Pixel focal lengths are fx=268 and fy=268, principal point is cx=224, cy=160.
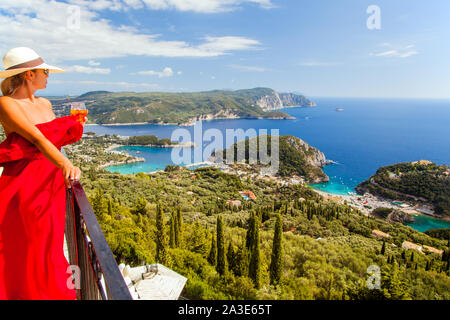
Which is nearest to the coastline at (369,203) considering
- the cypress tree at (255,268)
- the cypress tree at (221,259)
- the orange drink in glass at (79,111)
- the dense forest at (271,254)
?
the dense forest at (271,254)

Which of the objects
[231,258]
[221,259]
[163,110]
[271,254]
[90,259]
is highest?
[163,110]

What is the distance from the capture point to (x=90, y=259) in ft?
3.13

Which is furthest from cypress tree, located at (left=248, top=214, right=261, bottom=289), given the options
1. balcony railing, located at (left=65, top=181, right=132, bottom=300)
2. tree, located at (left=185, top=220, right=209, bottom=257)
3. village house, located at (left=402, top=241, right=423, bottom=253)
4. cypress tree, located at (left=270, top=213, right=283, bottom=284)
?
village house, located at (left=402, top=241, right=423, bottom=253)

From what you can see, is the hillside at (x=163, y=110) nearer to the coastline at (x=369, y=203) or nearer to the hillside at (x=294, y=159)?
the hillside at (x=294, y=159)

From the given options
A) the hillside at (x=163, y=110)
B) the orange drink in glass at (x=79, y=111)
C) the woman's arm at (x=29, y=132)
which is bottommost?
the woman's arm at (x=29, y=132)

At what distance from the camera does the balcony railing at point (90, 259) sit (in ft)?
2.21

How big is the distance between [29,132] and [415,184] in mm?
54218

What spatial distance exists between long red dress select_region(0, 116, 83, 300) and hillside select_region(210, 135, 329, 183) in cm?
5565

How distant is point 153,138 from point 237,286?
246ft

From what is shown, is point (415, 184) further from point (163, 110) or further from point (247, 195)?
point (163, 110)

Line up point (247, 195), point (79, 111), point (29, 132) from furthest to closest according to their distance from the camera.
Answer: point (247, 195), point (79, 111), point (29, 132)

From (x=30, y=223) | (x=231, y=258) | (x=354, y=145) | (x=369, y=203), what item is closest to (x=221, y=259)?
(x=231, y=258)

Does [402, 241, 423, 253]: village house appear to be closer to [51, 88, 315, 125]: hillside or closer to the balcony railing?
the balcony railing

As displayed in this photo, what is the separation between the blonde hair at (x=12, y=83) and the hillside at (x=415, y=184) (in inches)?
1950
